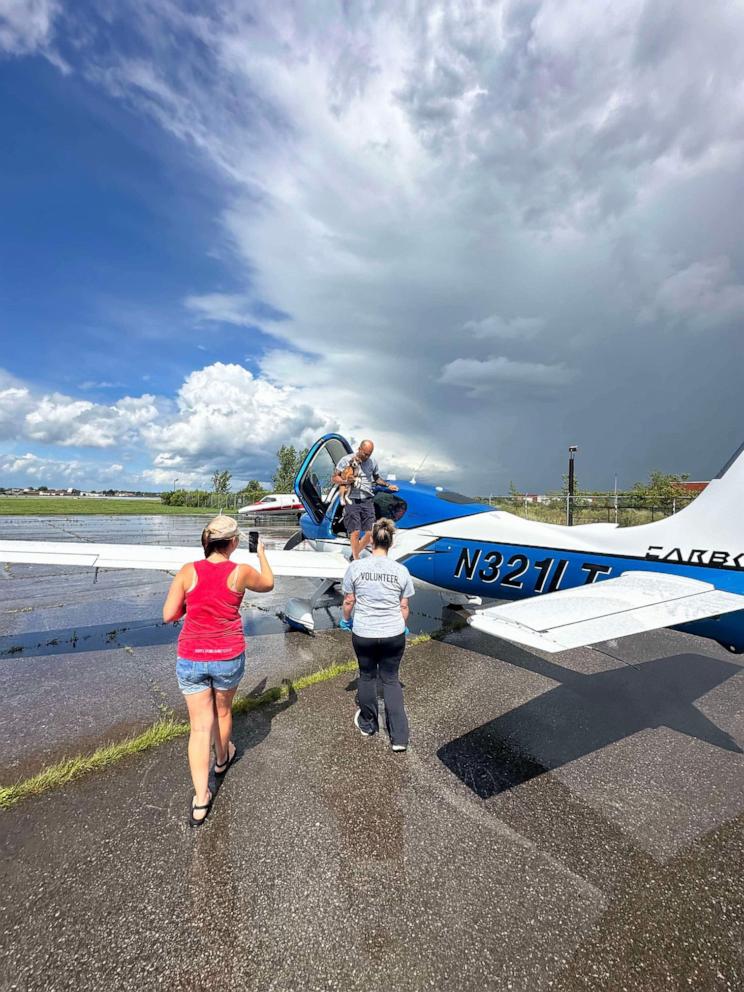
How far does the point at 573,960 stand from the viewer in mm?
1751

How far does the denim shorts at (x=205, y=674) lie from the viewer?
255 centimetres

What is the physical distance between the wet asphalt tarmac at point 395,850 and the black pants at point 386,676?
0.68 ft

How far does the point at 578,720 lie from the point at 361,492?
3433 millimetres

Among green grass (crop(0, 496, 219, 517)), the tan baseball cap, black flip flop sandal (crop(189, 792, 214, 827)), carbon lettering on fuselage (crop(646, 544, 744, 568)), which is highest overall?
the tan baseball cap

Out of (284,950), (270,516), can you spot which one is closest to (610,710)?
(284,950)

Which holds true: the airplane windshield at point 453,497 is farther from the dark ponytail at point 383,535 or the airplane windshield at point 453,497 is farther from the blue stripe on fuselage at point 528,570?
the dark ponytail at point 383,535

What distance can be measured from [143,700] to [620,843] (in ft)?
12.9

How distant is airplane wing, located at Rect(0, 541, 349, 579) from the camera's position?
553 centimetres

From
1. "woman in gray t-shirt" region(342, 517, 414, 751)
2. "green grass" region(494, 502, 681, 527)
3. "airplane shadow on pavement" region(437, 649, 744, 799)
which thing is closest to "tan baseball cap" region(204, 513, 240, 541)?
"woman in gray t-shirt" region(342, 517, 414, 751)

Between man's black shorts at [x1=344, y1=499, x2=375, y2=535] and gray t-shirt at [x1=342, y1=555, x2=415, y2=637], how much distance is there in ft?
7.80

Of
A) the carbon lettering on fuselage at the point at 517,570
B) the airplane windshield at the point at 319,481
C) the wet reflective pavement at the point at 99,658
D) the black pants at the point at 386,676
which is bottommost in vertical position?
the wet reflective pavement at the point at 99,658

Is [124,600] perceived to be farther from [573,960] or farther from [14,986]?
[573,960]

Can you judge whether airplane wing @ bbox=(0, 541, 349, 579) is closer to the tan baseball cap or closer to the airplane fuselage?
the airplane fuselage

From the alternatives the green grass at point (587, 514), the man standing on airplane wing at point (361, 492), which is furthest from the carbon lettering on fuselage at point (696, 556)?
the green grass at point (587, 514)
